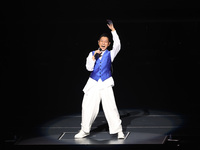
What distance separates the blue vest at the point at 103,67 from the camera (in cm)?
608

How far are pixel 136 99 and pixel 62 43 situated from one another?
7541 mm

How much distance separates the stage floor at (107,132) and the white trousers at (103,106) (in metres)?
0.13

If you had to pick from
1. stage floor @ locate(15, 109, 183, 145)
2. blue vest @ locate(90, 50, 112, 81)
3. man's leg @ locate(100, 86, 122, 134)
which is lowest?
stage floor @ locate(15, 109, 183, 145)

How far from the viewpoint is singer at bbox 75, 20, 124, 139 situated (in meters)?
6.05

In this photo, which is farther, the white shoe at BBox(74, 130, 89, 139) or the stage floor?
the white shoe at BBox(74, 130, 89, 139)

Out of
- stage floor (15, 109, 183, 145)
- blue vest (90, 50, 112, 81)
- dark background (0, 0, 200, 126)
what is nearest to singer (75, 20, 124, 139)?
blue vest (90, 50, 112, 81)

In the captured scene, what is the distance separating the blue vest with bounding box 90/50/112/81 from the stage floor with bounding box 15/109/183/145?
67cm


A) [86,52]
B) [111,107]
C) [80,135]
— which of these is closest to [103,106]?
[111,107]

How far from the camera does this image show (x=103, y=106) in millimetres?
6086

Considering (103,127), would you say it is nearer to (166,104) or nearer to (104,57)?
(104,57)

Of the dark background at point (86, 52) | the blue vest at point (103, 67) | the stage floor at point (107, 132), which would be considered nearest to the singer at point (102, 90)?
the blue vest at point (103, 67)

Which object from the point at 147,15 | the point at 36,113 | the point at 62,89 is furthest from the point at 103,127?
the point at 147,15

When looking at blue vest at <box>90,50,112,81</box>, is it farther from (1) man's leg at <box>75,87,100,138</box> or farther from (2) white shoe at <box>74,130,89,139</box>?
(2) white shoe at <box>74,130,89,139</box>

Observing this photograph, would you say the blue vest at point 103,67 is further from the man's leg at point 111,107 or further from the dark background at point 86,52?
the dark background at point 86,52
